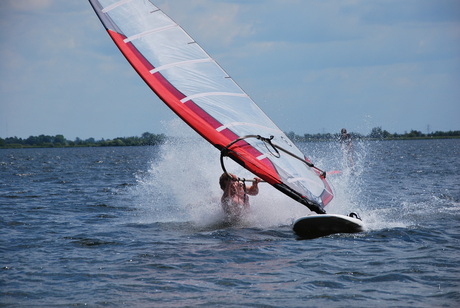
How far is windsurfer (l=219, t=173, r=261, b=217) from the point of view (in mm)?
9102

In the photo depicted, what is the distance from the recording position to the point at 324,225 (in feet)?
27.5

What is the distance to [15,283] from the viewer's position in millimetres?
6422

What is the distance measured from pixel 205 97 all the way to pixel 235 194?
1666mm

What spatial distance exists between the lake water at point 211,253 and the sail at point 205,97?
3.11 feet

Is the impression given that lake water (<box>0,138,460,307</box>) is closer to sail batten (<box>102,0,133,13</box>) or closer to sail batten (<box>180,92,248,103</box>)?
sail batten (<box>180,92,248,103</box>)

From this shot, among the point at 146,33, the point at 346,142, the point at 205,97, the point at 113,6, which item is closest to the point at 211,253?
the point at 205,97

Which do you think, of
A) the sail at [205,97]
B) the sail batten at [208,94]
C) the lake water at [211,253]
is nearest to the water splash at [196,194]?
the lake water at [211,253]

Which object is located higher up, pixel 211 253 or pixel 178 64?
pixel 178 64

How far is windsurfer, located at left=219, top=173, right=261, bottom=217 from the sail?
61cm

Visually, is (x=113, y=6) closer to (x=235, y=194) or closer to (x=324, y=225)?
(x=235, y=194)

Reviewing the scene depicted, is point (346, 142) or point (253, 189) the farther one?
point (346, 142)

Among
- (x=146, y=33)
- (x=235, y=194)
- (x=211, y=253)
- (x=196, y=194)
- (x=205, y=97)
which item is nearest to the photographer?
(x=211, y=253)

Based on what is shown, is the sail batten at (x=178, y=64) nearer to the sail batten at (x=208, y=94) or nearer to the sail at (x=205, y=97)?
the sail at (x=205, y=97)

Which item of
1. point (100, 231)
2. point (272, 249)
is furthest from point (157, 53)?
point (272, 249)
